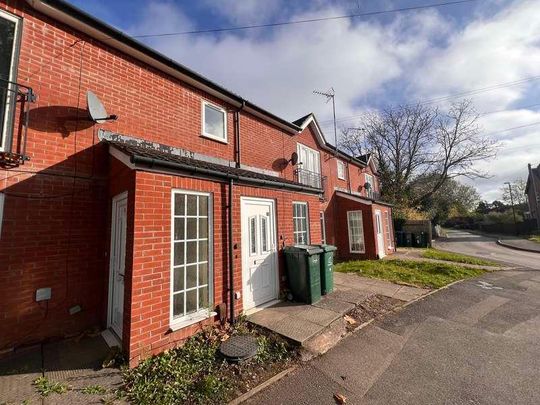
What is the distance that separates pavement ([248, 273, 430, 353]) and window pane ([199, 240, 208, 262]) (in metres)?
1.66

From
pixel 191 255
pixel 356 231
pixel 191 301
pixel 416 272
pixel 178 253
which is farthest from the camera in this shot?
pixel 356 231

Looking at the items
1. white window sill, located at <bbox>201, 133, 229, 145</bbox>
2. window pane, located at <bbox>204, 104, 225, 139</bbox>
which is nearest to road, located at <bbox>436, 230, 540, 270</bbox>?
white window sill, located at <bbox>201, 133, 229, 145</bbox>

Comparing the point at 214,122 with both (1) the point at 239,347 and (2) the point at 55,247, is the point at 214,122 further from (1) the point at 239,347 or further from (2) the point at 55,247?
(1) the point at 239,347

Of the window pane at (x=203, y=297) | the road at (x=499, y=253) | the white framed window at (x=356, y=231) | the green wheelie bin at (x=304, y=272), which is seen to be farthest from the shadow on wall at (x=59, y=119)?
the road at (x=499, y=253)

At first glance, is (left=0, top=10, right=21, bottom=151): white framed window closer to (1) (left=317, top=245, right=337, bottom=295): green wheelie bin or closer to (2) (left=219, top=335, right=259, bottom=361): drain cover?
(2) (left=219, top=335, right=259, bottom=361): drain cover

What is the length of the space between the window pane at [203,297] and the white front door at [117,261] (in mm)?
1491

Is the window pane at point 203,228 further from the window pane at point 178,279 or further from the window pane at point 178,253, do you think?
the window pane at point 178,279

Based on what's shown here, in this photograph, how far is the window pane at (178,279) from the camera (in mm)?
4754

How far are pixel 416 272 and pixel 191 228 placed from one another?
9.85 m

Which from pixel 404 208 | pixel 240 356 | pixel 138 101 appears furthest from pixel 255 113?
pixel 404 208

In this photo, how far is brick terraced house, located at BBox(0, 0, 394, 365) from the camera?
4.32m

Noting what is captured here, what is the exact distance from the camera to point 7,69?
4.62 m

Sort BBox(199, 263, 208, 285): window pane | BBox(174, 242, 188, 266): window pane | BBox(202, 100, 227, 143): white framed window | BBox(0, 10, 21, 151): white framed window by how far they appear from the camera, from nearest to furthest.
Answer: BBox(0, 10, 21, 151): white framed window
BBox(174, 242, 188, 266): window pane
BBox(199, 263, 208, 285): window pane
BBox(202, 100, 227, 143): white framed window

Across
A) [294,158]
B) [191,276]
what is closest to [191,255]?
[191,276]
